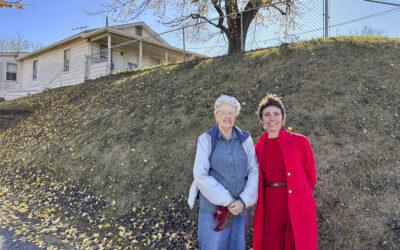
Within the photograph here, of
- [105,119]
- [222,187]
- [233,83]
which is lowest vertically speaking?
[222,187]

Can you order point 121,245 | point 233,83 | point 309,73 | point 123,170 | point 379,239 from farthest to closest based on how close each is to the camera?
1. point 233,83
2. point 309,73
3. point 123,170
4. point 121,245
5. point 379,239

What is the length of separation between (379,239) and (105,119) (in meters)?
7.52

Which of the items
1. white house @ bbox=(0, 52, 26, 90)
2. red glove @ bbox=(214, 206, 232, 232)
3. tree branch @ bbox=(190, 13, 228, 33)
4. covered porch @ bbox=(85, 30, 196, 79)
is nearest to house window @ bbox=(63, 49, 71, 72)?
covered porch @ bbox=(85, 30, 196, 79)

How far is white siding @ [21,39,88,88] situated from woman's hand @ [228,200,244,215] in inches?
826

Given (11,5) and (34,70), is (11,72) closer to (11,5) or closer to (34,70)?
(34,70)

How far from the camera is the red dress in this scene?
3.93 metres

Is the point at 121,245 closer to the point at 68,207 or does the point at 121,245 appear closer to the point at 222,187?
the point at 68,207

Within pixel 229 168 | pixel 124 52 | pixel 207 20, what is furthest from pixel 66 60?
pixel 229 168

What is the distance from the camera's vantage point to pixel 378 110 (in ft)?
25.3

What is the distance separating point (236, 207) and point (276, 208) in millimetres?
380

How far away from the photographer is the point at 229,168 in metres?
3.96

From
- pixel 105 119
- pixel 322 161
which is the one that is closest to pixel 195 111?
pixel 105 119

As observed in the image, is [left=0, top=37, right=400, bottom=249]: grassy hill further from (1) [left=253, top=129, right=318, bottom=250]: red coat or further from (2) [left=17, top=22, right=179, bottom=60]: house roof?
(2) [left=17, top=22, right=179, bottom=60]: house roof

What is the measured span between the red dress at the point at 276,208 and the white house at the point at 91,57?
57.6 ft
